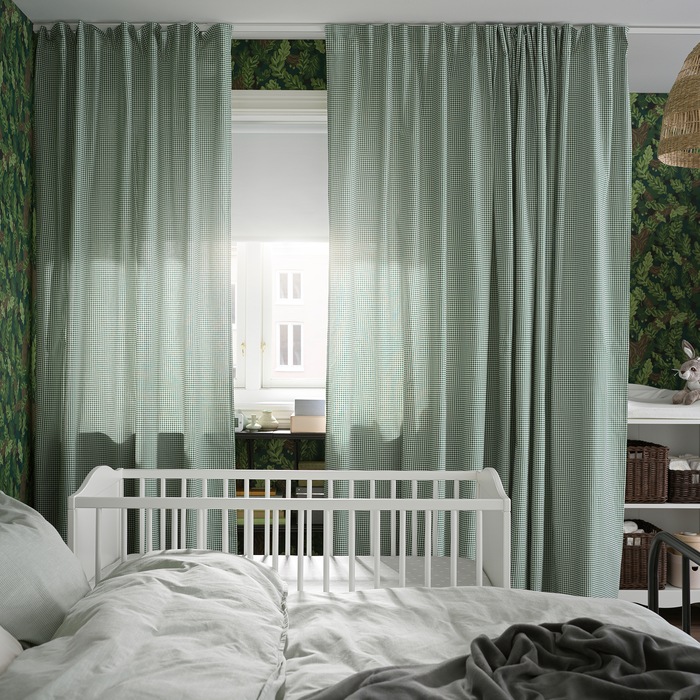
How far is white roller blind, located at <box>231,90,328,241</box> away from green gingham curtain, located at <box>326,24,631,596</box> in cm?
41

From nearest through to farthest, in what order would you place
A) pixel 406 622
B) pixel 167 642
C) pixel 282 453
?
pixel 167 642
pixel 406 622
pixel 282 453

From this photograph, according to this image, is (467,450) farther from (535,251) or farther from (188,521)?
(188,521)

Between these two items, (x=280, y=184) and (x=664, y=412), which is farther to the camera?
(x=280, y=184)

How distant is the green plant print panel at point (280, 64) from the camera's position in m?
2.98

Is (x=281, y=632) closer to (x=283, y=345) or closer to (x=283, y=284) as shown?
(x=283, y=345)

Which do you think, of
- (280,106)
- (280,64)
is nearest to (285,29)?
(280,64)

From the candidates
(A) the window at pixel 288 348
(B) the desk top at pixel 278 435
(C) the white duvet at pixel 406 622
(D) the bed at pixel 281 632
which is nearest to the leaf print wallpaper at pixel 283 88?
(B) the desk top at pixel 278 435

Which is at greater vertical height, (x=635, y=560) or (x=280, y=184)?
(x=280, y=184)

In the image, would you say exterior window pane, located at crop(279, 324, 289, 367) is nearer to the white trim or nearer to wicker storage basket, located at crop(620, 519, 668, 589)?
the white trim

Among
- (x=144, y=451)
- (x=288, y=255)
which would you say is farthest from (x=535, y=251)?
(x=144, y=451)

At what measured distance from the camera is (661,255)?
3377 millimetres

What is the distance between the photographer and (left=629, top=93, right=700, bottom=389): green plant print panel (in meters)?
3.37

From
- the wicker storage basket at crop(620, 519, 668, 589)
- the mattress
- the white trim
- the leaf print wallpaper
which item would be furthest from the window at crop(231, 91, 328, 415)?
the wicker storage basket at crop(620, 519, 668, 589)

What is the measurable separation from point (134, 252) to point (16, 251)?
0.42 m
